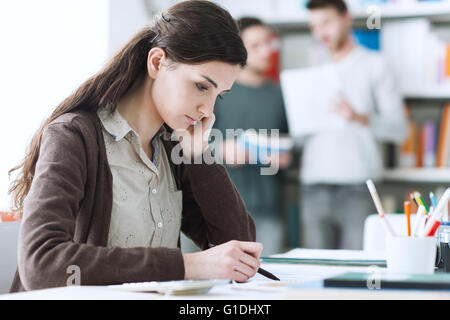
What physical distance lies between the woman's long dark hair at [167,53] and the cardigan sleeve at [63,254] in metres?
0.20

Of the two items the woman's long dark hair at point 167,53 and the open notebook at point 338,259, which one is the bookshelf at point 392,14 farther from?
the woman's long dark hair at point 167,53

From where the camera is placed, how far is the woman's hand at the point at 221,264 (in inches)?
36.2

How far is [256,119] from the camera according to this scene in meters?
3.01

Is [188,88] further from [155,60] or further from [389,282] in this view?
[389,282]

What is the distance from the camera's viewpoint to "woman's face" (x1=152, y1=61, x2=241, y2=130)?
1181 millimetres

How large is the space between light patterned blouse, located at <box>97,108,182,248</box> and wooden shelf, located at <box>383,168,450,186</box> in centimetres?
201

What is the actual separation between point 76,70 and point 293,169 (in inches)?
49.4

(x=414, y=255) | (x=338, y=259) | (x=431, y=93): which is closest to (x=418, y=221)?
(x=414, y=255)

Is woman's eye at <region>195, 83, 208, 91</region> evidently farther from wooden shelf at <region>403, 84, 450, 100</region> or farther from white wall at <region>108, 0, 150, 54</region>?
wooden shelf at <region>403, 84, 450, 100</region>

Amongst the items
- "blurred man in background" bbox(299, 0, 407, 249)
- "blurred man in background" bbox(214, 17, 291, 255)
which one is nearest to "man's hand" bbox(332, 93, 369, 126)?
"blurred man in background" bbox(299, 0, 407, 249)

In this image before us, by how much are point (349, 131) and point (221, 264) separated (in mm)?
2171

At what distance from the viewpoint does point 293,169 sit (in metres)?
3.36

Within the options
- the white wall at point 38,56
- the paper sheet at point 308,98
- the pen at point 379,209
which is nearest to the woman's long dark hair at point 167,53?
the pen at point 379,209
